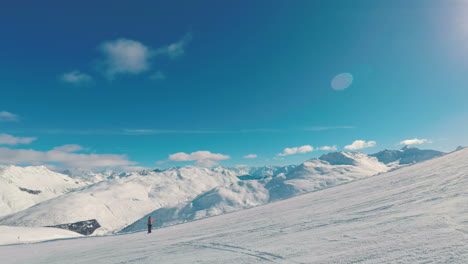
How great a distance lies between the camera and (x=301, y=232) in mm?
7891

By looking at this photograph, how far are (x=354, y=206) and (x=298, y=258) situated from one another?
5.82 m

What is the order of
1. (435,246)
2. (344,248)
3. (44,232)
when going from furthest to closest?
(44,232)
(344,248)
(435,246)

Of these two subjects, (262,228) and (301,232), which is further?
(262,228)

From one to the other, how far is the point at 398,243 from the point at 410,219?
1.87 m

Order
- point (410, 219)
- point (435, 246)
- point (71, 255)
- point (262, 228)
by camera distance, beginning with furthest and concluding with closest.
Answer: point (71, 255) < point (262, 228) < point (410, 219) < point (435, 246)

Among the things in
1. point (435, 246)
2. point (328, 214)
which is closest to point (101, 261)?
point (328, 214)

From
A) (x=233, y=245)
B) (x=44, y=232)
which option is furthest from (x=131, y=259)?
(x=44, y=232)

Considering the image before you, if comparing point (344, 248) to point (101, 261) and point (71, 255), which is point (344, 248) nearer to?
point (101, 261)

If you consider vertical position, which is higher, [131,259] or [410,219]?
[410,219]

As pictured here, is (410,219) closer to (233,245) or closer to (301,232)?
(301,232)

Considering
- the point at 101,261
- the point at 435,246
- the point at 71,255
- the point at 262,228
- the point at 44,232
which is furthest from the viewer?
the point at 44,232

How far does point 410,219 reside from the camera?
6625 millimetres

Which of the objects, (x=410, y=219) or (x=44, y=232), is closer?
(x=410, y=219)

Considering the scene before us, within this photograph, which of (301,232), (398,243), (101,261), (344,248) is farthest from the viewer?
(101,261)
